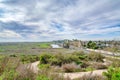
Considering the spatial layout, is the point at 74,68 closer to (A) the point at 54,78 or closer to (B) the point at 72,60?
(B) the point at 72,60

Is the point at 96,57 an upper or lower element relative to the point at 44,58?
lower

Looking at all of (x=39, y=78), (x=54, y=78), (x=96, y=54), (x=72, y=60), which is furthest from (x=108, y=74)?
(x=96, y=54)

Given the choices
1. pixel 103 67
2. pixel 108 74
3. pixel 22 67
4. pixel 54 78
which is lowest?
pixel 103 67

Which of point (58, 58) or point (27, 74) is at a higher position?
point (27, 74)

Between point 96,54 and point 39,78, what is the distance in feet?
76.0

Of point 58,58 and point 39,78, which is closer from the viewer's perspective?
point 39,78

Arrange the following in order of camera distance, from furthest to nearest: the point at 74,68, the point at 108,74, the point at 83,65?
the point at 83,65 < the point at 74,68 < the point at 108,74

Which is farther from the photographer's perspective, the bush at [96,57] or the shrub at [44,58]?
the bush at [96,57]

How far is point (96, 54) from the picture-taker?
25859mm


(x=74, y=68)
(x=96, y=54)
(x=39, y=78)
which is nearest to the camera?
(x=39, y=78)

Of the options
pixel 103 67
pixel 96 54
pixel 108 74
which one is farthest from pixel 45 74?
pixel 96 54

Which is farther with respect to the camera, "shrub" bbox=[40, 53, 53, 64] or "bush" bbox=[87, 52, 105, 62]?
"bush" bbox=[87, 52, 105, 62]

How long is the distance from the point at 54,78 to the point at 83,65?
51.6 feet

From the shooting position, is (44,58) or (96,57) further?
(96,57)
